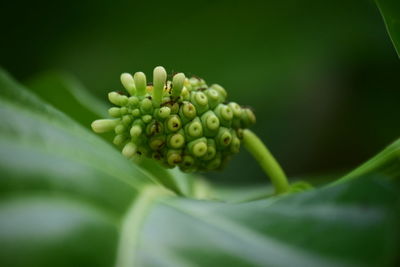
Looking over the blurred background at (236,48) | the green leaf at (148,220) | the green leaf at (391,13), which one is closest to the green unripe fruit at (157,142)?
the green leaf at (148,220)

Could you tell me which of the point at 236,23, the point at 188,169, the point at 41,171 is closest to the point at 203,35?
the point at 236,23

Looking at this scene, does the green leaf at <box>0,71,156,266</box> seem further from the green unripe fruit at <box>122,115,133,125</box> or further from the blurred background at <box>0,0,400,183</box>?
the blurred background at <box>0,0,400,183</box>

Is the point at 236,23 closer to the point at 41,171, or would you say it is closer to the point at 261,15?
the point at 261,15

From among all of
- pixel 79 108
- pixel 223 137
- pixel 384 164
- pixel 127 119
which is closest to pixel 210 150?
pixel 223 137

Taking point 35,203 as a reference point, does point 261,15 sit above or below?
above

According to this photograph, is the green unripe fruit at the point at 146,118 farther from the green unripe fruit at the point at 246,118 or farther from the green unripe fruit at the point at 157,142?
the green unripe fruit at the point at 246,118

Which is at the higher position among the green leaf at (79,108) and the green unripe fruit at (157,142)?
the green leaf at (79,108)
